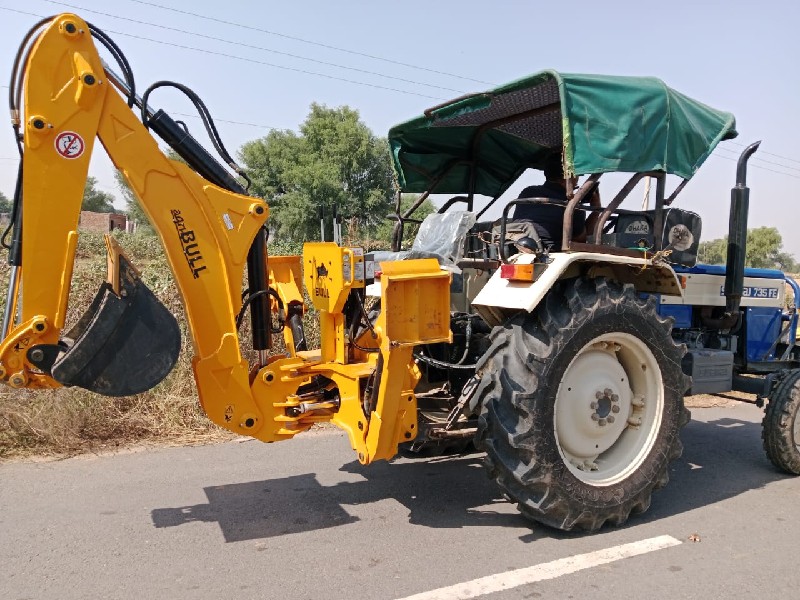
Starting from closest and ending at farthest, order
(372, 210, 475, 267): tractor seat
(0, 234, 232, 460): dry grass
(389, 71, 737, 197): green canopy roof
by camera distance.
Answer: (389, 71, 737, 197): green canopy roof < (372, 210, 475, 267): tractor seat < (0, 234, 232, 460): dry grass

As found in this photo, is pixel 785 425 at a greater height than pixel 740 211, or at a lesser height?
lesser

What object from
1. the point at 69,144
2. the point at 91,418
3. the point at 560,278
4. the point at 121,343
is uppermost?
the point at 69,144

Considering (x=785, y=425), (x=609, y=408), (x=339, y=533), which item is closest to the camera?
(x=339, y=533)

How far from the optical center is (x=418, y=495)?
4.50 meters

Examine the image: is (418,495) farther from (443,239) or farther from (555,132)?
(555,132)

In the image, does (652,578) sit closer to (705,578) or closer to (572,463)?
(705,578)

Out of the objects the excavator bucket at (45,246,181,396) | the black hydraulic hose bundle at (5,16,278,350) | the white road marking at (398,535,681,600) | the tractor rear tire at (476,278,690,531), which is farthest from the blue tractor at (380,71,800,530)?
the excavator bucket at (45,246,181,396)

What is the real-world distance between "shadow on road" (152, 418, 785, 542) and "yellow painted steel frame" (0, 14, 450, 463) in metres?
0.55

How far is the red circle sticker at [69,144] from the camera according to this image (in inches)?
130

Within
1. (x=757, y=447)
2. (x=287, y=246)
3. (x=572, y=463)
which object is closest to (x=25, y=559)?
(x=572, y=463)

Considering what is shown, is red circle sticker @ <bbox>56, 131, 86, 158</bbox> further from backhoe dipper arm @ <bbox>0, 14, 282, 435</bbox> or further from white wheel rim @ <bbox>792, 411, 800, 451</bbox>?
white wheel rim @ <bbox>792, 411, 800, 451</bbox>

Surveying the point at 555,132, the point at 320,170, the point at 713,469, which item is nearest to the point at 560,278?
the point at 555,132

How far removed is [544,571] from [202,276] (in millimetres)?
2403

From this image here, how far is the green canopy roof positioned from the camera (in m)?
3.99
